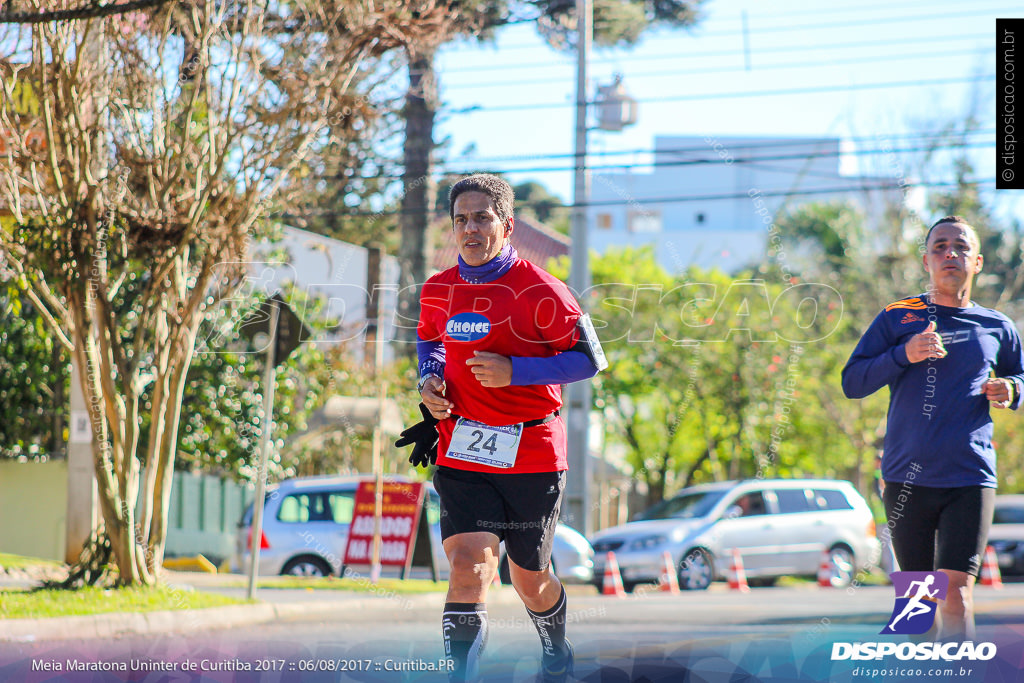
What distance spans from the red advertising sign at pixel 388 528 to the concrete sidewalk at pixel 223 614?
151 centimetres

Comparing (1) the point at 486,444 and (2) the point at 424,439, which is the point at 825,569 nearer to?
(2) the point at 424,439

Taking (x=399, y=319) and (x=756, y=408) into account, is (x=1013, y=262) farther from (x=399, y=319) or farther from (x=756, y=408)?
(x=399, y=319)

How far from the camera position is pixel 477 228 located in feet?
14.5

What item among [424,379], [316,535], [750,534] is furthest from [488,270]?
[750,534]

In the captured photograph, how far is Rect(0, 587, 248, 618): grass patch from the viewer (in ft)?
23.6

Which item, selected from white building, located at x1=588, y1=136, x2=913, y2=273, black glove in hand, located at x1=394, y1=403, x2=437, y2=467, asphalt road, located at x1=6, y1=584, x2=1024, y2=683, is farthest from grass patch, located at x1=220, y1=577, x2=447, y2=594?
white building, located at x1=588, y1=136, x2=913, y2=273

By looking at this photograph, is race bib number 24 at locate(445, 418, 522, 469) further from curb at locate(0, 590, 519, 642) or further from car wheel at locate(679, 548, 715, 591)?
car wheel at locate(679, 548, 715, 591)

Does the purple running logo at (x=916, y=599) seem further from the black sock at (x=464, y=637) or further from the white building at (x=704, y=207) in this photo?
the white building at (x=704, y=207)

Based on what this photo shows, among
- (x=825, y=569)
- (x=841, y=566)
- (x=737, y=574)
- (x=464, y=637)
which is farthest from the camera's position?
(x=841, y=566)

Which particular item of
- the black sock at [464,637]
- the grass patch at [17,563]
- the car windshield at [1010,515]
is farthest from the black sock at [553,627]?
the car windshield at [1010,515]

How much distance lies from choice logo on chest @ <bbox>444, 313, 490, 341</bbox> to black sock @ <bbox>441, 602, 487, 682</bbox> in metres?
0.97

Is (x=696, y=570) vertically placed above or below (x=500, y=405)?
below

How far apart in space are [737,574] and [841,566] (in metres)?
2.23

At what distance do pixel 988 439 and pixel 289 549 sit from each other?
11.0 metres
